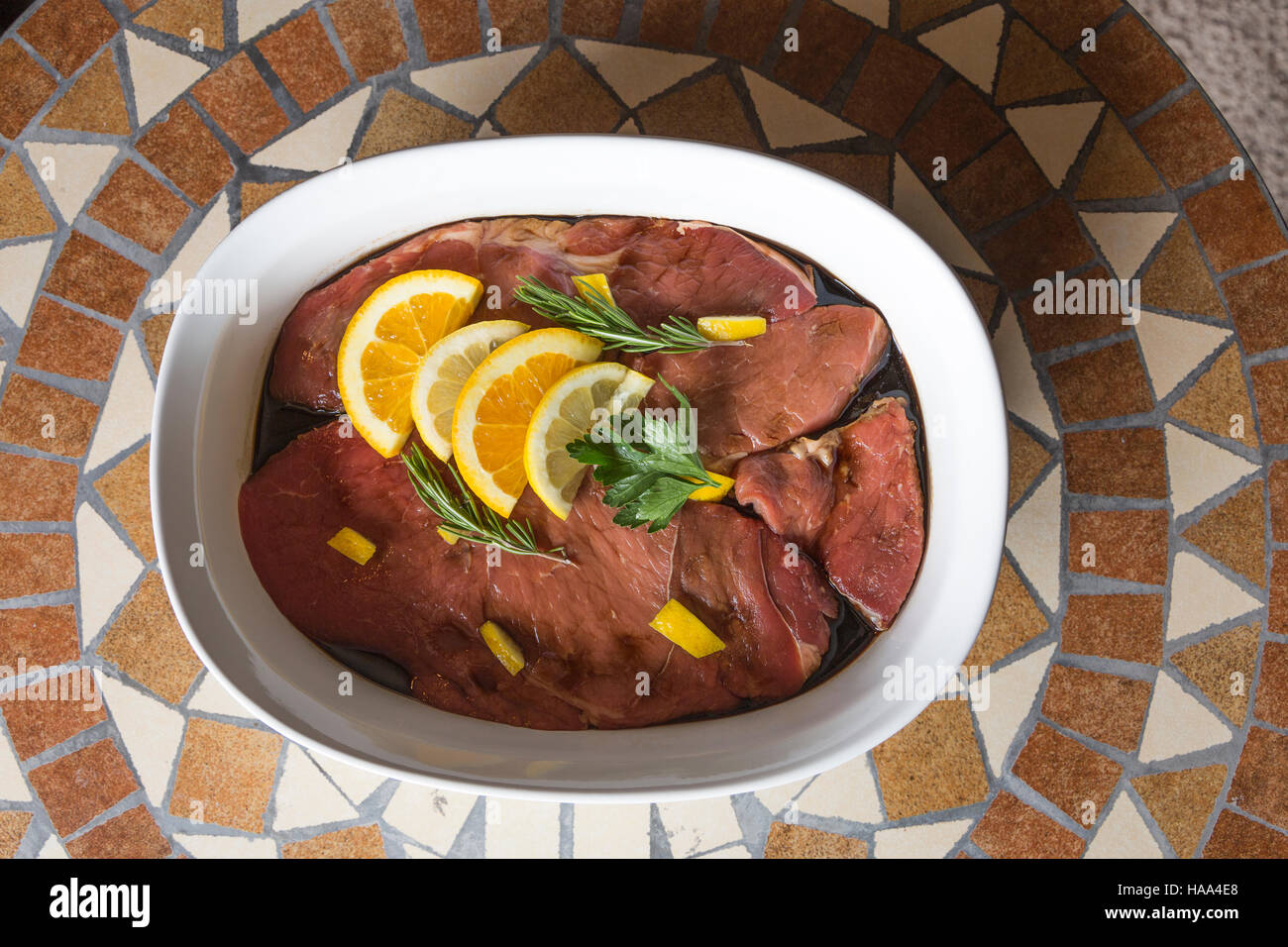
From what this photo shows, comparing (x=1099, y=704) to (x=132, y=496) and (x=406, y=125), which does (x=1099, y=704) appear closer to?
(x=406, y=125)

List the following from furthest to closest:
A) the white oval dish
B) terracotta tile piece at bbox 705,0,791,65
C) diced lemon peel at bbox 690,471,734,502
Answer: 1. terracotta tile piece at bbox 705,0,791,65
2. diced lemon peel at bbox 690,471,734,502
3. the white oval dish

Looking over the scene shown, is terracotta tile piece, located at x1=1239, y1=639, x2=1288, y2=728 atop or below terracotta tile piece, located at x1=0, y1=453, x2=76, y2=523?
below

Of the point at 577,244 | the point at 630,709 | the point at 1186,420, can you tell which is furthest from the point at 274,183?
the point at 1186,420

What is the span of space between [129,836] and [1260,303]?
209 cm

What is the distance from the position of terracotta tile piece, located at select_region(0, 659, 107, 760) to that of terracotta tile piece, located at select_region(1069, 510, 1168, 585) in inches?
65.0

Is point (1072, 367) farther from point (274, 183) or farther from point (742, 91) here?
point (274, 183)

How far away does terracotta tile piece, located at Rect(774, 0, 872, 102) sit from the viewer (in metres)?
1.33

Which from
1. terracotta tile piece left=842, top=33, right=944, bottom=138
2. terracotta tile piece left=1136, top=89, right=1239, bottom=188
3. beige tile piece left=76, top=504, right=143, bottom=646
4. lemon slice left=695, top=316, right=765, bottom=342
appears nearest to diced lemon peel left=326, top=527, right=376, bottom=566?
beige tile piece left=76, top=504, right=143, bottom=646

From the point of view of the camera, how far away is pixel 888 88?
52.3 inches

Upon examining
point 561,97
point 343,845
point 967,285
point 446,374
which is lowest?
point 343,845

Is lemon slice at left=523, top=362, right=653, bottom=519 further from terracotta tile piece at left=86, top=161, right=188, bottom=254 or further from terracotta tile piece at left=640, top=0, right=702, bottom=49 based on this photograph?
terracotta tile piece at left=86, top=161, right=188, bottom=254

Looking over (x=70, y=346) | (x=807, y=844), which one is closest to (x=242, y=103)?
(x=70, y=346)

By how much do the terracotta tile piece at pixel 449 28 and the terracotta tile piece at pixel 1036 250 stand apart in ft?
3.04

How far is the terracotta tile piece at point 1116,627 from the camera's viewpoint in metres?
1.33
